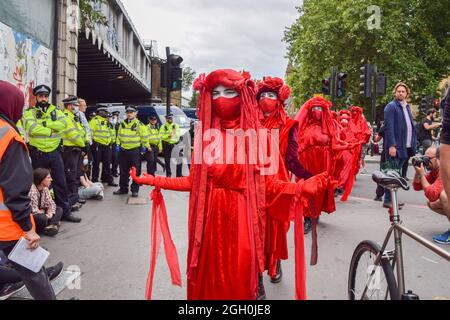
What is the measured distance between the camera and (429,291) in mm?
4031

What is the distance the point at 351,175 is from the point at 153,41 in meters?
46.3

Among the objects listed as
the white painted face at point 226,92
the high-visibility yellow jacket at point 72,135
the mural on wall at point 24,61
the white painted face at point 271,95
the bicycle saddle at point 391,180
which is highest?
the mural on wall at point 24,61

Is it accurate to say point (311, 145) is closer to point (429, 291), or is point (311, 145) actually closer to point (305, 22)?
point (429, 291)

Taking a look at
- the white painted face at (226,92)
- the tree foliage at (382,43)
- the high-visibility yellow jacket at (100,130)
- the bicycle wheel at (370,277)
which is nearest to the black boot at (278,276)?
the bicycle wheel at (370,277)

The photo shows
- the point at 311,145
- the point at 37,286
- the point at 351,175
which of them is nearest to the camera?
the point at 37,286

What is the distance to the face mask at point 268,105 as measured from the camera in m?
4.23

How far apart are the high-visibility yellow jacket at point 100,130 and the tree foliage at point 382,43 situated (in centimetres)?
1896

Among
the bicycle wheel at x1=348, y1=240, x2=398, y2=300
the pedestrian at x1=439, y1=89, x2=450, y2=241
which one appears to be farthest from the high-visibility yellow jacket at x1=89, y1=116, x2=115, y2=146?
the pedestrian at x1=439, y1=89, x2=450, y2=241

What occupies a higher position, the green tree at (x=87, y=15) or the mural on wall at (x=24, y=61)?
the green tree at (x=87, y=15)

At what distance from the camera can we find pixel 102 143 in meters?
10.3

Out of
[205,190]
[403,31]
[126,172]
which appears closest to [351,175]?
[126,172]

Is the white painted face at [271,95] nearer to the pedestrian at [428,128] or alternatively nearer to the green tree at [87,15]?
the pedestrian at [428,128]

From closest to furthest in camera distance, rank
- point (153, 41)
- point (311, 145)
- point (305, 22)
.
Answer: point (311, 145) → point (305, 22) → point (153, 41)

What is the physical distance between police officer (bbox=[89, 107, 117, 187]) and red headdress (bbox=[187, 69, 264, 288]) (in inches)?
295
